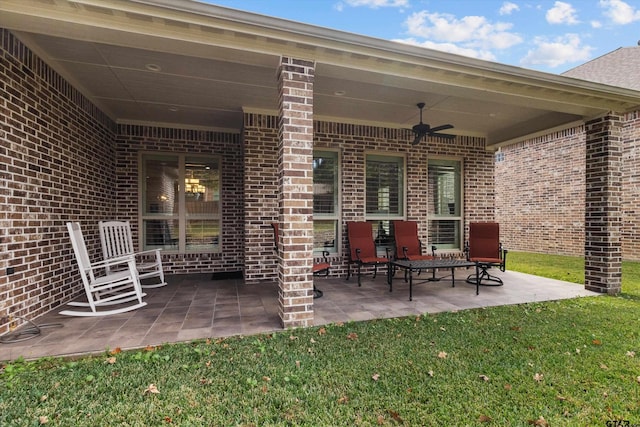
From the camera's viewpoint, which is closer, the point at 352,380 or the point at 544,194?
the point at 352,380

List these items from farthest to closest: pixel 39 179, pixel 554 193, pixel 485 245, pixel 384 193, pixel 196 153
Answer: pixel 554 193 < pixel 384 193 < pixel 196 153 < pixel 485 245 < pixel 39 179

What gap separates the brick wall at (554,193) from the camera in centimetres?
716

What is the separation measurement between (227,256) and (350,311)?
3.47m

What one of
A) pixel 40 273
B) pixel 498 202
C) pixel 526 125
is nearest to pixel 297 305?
pixel 40 273

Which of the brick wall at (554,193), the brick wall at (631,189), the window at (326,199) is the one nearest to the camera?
the window at (326,199)

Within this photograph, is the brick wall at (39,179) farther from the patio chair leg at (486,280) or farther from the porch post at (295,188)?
the patio chair leg at (486,280)

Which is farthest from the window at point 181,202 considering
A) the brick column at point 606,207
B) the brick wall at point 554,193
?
the brick wall at point 554,193

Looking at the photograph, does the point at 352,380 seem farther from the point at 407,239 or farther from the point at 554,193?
the point at 554,193

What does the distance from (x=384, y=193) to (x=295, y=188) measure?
11.8 feet

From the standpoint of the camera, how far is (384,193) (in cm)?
617

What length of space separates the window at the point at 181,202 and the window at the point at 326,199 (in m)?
2.06

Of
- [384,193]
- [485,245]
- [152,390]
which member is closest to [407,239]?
[384,193]

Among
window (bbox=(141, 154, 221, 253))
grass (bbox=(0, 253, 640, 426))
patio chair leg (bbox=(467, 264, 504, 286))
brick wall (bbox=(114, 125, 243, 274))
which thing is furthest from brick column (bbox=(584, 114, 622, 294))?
window (bbox=(141, 154, 221, 253))

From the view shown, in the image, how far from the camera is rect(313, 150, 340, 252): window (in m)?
5.73
